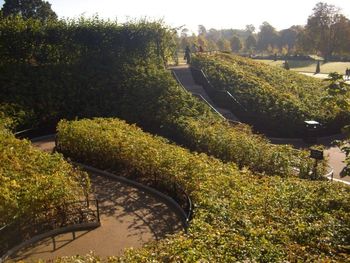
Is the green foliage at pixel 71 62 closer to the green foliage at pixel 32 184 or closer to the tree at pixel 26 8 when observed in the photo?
the green foliage at pixel 32 184

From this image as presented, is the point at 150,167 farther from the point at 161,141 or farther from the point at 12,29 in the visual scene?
the point at 12,29

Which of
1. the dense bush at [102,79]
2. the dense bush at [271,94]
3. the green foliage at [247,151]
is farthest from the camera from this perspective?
the dense bush at [271,94]

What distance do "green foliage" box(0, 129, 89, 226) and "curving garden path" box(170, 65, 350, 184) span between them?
30.0 feet

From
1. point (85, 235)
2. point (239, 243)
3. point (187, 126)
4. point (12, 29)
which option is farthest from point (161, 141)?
point (12, 29)

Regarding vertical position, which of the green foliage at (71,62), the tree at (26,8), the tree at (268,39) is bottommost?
the green foliage at (71,62)

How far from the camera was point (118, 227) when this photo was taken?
38.1 ft

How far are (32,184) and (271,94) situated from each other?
19.2m

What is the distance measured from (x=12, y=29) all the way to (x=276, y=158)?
65.1 ft

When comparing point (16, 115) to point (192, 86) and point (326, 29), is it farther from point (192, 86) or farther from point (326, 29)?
point (326, 29)

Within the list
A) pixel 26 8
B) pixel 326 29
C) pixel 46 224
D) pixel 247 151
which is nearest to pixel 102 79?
pixel 247 151

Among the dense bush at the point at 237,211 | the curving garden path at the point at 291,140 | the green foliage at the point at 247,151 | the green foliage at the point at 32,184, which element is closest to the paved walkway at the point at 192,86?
the curving garden path at the point at 291,140

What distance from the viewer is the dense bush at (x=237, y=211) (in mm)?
7430

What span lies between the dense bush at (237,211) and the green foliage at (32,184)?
105 inches

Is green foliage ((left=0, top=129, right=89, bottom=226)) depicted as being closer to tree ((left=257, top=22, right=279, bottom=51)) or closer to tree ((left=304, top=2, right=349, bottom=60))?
tree ((left=304, top=2, right=349, bottom=60))
